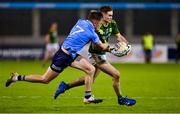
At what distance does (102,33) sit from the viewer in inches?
590

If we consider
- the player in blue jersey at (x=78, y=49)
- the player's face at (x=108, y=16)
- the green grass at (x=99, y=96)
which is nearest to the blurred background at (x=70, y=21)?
the green grass at (x=99, y=96)

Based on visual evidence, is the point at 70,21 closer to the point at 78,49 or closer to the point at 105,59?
the point at 105,59

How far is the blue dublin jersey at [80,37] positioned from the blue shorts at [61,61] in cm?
12

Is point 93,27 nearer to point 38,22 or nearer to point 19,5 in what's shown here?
point 19,5

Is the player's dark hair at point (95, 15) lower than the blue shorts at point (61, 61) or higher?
higher

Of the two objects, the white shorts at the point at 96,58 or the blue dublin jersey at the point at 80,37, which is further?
the white shorts at the point at 96,58

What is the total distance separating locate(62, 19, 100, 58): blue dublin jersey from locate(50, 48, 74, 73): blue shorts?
0.39 ft

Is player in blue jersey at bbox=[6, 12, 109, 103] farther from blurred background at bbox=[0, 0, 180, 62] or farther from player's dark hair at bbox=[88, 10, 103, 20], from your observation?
blurred background at bbox=[0, 0, 180, 62]

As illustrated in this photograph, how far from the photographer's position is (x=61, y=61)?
1422cm

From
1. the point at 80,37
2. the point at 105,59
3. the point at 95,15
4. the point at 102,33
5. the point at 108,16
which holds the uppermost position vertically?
the point at 108,16

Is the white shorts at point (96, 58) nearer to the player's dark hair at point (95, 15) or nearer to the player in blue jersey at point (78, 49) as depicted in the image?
the player in blue jersey at point (78, 49)

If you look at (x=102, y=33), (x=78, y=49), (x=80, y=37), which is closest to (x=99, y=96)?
(x=102, y=33)

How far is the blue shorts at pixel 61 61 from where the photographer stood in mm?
14203

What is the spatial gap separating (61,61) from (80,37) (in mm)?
678
